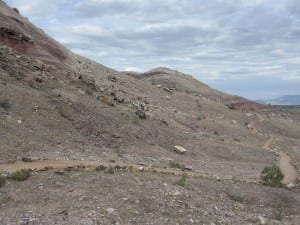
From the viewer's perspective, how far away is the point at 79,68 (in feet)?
142

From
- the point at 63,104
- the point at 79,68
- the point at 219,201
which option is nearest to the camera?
the point at 219,201

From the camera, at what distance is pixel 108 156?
21.8 meters

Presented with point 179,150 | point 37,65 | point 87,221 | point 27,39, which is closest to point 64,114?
point 179,150

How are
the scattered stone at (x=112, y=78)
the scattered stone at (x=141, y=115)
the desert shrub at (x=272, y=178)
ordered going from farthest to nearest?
the scattered stone at (x=112, y=78)
the scattered stone at (x=141, y=115)
the desert shrub at (x=272, y=178)

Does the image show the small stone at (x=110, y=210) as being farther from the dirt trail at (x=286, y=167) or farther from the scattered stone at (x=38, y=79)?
the scattered stone at (x=38, y=79)

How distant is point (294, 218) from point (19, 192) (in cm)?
865

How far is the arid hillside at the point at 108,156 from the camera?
13.2 metres

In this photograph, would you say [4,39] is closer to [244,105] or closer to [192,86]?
[192,86]

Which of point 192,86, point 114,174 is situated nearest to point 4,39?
point 114,174

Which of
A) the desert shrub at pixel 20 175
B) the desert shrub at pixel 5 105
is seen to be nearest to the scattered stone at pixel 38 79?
the desert shrub at pixel 5 105

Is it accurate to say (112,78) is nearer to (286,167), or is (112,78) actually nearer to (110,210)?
(286,167)

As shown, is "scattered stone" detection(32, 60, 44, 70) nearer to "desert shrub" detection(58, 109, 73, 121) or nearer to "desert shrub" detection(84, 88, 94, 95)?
"desert shrub" detection(84, 88, 94, 95)

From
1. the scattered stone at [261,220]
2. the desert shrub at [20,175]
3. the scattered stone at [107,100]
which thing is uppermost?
the scattered stone at [107,100]

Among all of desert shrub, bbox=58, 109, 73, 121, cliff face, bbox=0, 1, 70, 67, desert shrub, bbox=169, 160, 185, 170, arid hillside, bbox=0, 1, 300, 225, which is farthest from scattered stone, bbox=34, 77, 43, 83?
desert shrub, bbox=169, 160, 185, 170
